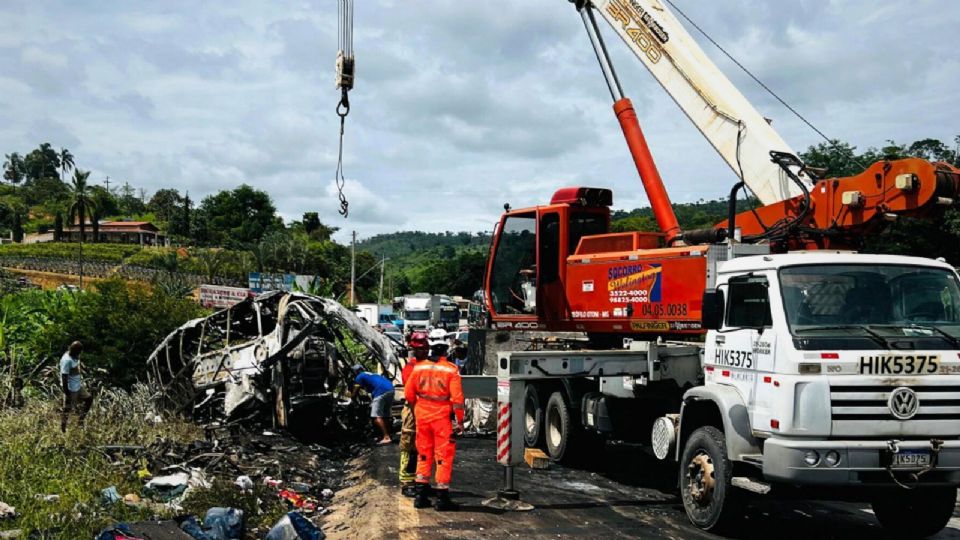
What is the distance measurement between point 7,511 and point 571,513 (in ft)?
17.5

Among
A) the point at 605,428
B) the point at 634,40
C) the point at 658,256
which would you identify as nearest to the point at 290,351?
the point at 605,428

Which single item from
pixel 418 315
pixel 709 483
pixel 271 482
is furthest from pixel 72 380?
pixel 418 315

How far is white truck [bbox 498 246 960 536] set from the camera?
20.9ft

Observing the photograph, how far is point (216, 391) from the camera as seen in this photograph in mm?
13836

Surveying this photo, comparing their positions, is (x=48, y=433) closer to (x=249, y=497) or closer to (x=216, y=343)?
(x=249, y=497)

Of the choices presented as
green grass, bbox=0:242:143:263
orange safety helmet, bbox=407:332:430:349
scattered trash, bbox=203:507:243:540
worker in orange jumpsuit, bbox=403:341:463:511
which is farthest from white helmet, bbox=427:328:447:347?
green grass, bbox=0:242:143:263

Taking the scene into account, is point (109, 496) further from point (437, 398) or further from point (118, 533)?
point (437, 398)

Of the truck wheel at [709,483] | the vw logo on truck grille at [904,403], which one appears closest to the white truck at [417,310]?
the truck wheel at [709,483]

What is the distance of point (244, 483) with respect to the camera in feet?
31.0

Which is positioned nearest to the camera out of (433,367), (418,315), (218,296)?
(433,367)

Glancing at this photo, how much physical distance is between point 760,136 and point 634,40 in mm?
2521

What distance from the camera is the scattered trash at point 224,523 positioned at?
293 inches

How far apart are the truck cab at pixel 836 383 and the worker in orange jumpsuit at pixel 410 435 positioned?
9.30ft

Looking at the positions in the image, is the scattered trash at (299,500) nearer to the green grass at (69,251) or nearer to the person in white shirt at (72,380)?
the person in white shirt at (72,380)
